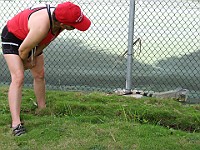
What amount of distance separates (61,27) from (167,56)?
3.78 meters

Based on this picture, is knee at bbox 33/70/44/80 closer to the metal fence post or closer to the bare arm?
the bare arm

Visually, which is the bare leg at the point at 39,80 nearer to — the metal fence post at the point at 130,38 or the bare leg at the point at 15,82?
the bare leg at the point at 15,82

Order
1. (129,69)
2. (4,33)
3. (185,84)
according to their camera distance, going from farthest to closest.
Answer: (185,84)
(129,69)
(4,33)

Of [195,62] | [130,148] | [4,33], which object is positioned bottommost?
[130,148]

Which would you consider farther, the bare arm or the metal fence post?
the metal fence post

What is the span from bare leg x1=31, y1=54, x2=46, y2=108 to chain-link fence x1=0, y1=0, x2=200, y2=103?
5.00 feet

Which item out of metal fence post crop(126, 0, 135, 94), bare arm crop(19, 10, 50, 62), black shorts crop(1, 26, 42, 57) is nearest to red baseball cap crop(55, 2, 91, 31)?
bare arm crop(19, 10, 50, 62)

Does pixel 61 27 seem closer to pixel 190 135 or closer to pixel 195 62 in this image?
pixel 190 135

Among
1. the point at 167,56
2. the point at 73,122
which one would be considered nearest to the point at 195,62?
the point at 167,56

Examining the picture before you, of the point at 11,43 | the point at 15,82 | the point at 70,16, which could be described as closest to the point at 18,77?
the point at 15,82

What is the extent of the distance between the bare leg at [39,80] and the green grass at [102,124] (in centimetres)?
13

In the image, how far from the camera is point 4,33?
12.8ft

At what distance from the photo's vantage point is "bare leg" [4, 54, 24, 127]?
151 inches

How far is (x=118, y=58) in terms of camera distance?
22.9 ft
